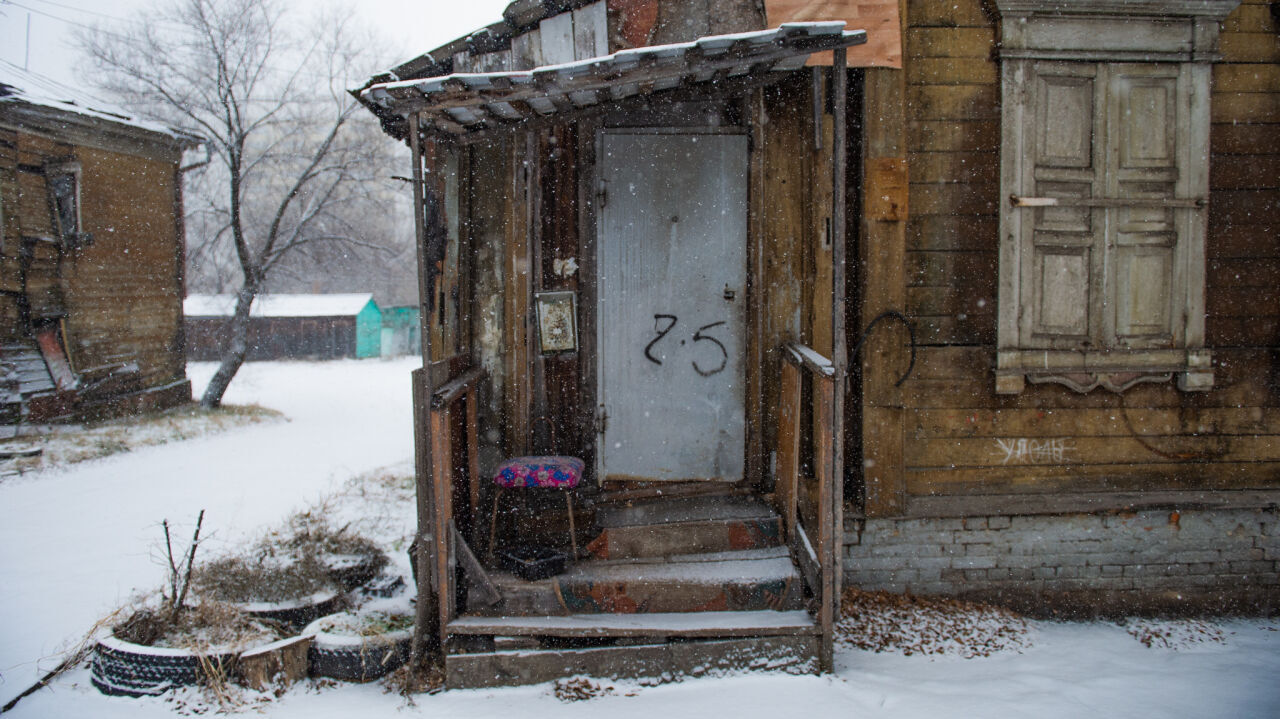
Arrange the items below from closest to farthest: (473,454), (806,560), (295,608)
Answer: (806,560)
(295,608)
(473,454)

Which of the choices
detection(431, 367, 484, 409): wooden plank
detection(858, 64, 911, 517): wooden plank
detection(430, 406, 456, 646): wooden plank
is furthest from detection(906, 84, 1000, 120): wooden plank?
detection(430, 406, 456, 646): wooden plank

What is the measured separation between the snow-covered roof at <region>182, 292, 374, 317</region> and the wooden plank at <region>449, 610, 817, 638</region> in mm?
29925

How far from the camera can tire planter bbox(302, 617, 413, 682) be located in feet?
12.5

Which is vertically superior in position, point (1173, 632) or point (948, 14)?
point (948, 14)

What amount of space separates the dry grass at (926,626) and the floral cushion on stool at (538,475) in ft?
6.02

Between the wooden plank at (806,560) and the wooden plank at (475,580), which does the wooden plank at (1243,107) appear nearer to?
the wooden plank at (806,560)

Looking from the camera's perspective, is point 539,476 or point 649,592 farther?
point 539,476

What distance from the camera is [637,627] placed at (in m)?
3.72

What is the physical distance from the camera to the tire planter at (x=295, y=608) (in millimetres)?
4230

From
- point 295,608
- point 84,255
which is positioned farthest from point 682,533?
point 84,255

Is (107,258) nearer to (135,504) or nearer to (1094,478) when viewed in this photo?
(135,504)

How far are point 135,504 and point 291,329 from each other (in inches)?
996

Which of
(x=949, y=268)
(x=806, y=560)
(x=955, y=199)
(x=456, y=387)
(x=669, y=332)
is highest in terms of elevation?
(x=955, y=199)

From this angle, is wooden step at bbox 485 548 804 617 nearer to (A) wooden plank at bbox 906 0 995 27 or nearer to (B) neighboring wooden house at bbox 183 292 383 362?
(A) wooden plank at bbox 906 0 995 27
